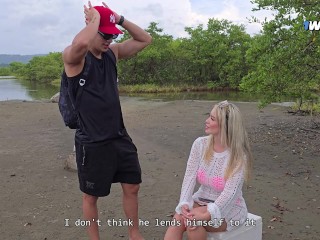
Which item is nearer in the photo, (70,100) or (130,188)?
(70,100)

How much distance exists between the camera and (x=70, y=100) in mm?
3014

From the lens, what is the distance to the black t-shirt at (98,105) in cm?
297

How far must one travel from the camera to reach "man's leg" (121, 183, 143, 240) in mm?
3314

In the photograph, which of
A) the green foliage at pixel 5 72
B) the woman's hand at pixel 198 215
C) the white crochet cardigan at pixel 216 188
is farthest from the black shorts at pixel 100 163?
the green foliage at pixel 5 72

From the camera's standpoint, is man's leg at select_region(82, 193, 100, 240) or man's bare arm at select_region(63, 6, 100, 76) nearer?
man's bare arm at select_region(63, 6, 100, 76)

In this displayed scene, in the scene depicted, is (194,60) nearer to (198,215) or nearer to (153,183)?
(153,183)

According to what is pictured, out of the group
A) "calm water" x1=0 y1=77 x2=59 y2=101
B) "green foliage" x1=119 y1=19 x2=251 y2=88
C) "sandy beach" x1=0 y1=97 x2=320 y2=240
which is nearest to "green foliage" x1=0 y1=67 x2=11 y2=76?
"calm water" x1=0 y1=77 x2=59 y2=101

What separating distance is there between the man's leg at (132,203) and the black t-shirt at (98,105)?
50cm

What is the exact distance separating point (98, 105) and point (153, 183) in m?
2.84

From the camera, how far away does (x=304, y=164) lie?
252 inches

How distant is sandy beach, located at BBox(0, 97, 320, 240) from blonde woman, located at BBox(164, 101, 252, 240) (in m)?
1.05

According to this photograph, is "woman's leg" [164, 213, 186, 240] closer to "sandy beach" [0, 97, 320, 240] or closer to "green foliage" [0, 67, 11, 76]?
"sandy beach" [0, 97, 320, 240]

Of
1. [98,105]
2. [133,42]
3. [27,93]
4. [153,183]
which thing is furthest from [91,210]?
[27,93]

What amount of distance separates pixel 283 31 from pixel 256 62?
0.82m
